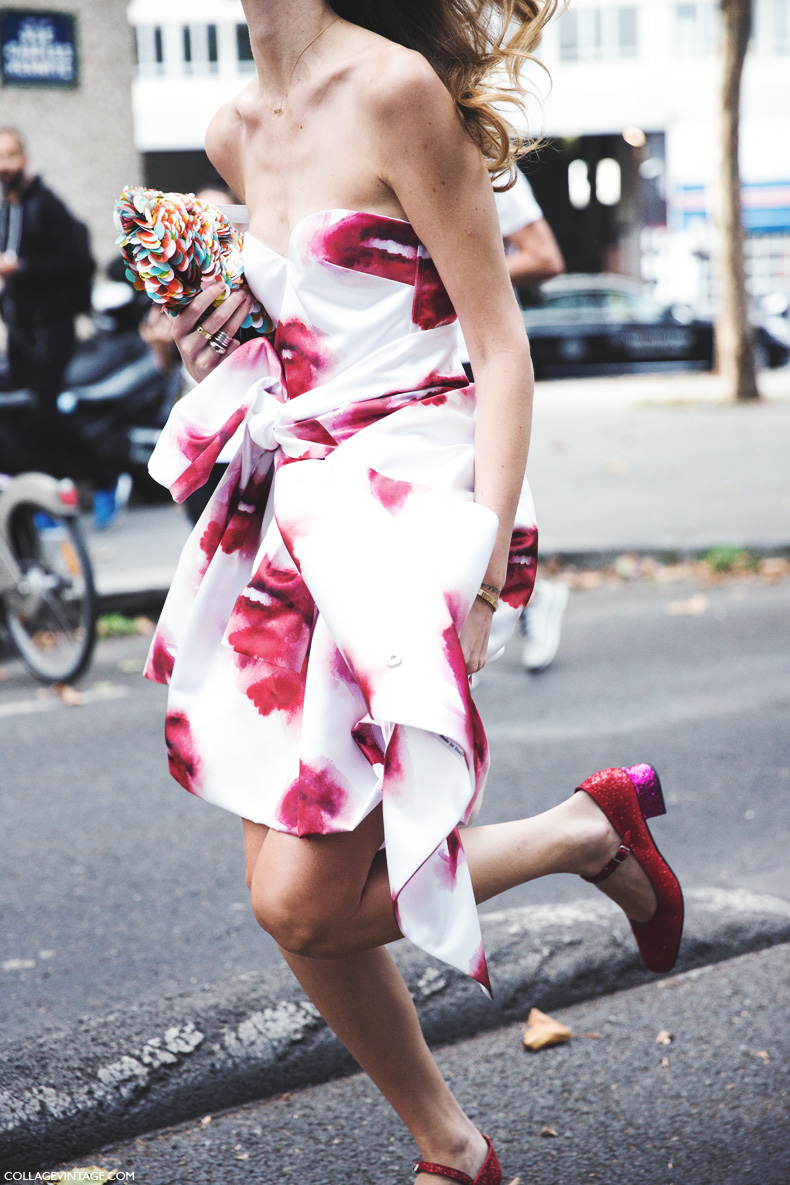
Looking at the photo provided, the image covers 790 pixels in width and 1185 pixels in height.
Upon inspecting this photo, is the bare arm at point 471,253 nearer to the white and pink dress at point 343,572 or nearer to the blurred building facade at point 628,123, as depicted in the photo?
the white and pink dress at point 343,572

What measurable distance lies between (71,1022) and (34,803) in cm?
162

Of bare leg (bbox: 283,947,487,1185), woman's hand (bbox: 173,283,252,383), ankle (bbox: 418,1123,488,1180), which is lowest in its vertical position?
ankle (bbox: 418,1123,488,1180)

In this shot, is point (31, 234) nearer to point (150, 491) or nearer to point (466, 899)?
point (150, 491)

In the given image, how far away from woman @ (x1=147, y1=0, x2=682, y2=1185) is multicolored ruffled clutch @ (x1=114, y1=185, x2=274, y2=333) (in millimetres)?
37

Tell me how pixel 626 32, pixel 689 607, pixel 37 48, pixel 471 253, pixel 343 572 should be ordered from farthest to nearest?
1. pixel 626 32
2. pixel 37 48
3. pixel 689 607
4. pixel 471 253
5. pixel 343 572

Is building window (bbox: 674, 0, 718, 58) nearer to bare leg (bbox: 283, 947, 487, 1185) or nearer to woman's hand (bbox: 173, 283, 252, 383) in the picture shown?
woman's hand (bbox: 173, 283, 252, 383)

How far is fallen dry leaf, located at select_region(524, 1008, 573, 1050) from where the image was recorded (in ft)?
8.70

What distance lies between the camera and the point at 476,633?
6.04ft

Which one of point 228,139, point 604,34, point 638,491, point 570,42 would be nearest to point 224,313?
point 228,139

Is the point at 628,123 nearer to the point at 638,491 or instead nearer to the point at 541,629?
the point at 638,491

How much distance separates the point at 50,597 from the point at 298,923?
403 centimetres

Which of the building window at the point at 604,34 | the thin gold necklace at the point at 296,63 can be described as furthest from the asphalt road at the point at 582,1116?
the building window at the point at 604,34

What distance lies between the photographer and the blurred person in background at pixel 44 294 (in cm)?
790

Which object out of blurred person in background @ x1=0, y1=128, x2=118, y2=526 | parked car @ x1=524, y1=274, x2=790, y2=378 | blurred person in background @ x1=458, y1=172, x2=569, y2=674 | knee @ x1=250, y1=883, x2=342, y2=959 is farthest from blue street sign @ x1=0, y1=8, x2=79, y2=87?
parked car @ x1=524, y1=274, x2=790, y2=378
